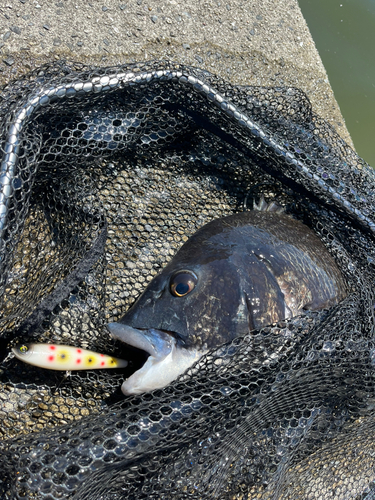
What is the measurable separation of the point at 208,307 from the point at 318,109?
3.03 m

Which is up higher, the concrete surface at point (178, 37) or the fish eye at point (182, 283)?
the concrete surface at point (178, 37)

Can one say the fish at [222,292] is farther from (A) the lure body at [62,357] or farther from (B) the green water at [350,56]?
(B) the green water at [350,56]

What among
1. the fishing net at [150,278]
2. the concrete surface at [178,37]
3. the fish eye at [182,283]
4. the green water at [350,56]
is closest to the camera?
the fishing net at [150,278]

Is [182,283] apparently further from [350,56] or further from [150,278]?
[350,56]

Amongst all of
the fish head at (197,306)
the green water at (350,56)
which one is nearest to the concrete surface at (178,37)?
the green water at (350,56)

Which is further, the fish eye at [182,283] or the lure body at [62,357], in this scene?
the fish eye at [182,283]

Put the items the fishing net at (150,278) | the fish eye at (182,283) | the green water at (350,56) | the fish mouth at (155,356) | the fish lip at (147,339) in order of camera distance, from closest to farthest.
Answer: the fishing net at (150,278) < the fish mouth at (155,356) < the fish lip at (147,339) < the fish eye at (182,283) < the green water at (350,56)

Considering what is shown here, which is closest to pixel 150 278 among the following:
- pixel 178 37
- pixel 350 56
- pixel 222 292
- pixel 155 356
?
pixel 222 292

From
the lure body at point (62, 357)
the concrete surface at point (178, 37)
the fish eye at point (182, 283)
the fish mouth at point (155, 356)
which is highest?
the concrete surface at point (178, 37)

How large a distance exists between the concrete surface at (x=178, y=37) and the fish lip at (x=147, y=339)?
2.20 m

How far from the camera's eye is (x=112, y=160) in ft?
8.65

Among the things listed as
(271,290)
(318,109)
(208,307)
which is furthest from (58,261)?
(318,109)

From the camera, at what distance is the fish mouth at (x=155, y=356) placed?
1.91 metres

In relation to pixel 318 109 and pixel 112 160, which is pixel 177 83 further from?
pixel 318 109
